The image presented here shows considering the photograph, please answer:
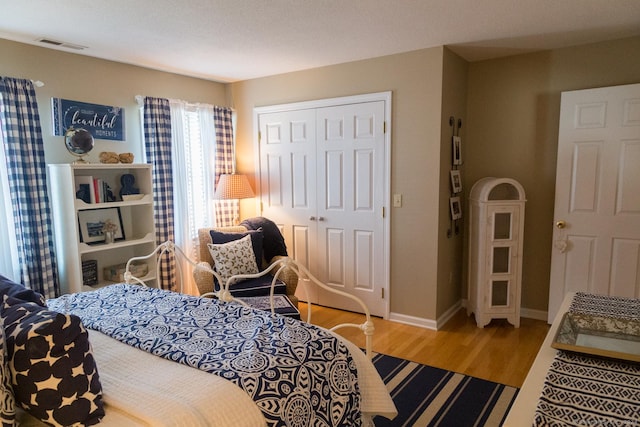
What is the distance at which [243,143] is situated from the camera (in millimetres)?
4641

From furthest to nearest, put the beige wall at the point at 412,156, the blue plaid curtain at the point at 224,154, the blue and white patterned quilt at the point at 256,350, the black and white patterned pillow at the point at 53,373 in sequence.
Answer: the blue plaid curtain at the point at 224,154, the beige wall at the point at 412,156, the blue and white patterned quilt at the point at 256,350, the black and white patterned pillow at the point at 53,373

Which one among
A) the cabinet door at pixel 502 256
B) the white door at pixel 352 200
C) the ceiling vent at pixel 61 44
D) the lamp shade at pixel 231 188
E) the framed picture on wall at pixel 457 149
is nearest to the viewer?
the ceiling vent at pixel 61 44

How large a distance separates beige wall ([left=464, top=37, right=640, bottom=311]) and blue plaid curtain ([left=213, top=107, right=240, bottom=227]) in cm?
254

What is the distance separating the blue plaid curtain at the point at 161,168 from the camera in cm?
381

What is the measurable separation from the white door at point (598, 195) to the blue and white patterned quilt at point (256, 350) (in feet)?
8.74

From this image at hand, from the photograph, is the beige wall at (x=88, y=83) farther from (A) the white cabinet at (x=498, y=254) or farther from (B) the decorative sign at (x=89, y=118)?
(A) the white cabinet at (x=498, y=254)

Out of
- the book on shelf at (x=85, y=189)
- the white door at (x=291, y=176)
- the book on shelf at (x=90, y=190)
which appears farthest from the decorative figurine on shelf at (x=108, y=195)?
the white door at (x=291, y=176)

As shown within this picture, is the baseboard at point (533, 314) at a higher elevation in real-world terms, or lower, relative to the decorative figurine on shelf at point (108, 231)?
lower

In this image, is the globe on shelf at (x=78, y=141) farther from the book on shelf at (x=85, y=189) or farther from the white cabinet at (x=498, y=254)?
the white cabinet at (x=498, y=254)

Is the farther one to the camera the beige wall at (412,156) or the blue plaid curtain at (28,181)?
the beige wall at (412,156)

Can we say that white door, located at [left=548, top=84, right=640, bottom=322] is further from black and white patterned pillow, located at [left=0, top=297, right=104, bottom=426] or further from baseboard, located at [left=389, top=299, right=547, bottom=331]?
black and white patterned pillow, located at [left=0, top=297, right=104, bottom=426]

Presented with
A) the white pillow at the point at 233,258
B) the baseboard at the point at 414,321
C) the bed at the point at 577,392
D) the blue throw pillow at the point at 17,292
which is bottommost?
the baseboard at the point at 414,321

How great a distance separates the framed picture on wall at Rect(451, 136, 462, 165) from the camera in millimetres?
3676

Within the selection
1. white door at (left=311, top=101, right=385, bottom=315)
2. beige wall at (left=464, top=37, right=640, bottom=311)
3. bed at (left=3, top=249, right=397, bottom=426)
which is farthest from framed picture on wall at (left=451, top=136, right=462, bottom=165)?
bed at (left=3, top=249, right=397, bottom=426)
